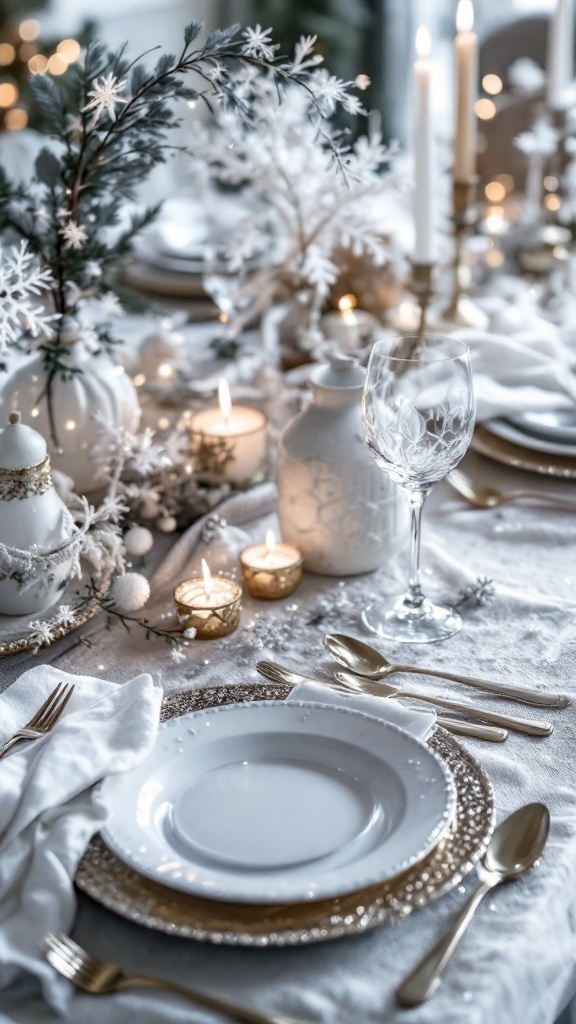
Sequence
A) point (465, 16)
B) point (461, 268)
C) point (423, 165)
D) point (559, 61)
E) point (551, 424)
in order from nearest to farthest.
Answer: point (551, 424)
point (423, 165)
point (465, 16)
point (461, 268)
point (559, 61)

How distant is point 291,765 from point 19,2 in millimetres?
2945

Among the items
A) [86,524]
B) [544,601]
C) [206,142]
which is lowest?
[544,601]

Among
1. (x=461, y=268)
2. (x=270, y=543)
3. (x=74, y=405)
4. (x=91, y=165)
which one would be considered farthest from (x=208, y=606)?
(x=461, y=268)

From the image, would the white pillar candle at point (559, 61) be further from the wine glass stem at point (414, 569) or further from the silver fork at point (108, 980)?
the silver fork at point (108, 980)

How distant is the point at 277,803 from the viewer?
679 millimetres

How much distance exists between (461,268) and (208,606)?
90cm

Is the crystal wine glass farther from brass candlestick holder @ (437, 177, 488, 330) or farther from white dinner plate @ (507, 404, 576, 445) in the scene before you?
brass candlestick holder @ (437, 177, 488, 330)

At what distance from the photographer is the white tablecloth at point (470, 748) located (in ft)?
1.85

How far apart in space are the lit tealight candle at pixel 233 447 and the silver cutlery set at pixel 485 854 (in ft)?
1.07

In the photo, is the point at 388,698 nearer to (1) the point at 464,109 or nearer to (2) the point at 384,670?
(2) the point at 384,670

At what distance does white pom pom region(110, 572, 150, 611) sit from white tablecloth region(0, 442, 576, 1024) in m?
0.03

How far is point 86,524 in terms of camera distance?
900mm

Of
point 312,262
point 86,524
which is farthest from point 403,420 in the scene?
point 312,262

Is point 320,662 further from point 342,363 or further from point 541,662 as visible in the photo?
point 342,363
